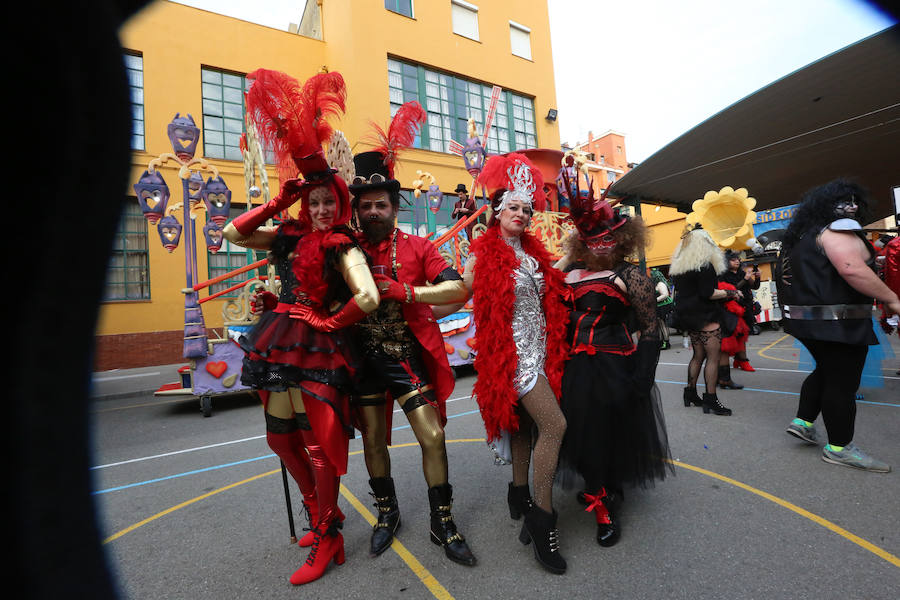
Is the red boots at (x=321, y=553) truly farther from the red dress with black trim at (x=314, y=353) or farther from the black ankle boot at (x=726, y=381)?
the black ankle boot at (x=726, y=381)

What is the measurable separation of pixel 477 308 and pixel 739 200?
5.89m

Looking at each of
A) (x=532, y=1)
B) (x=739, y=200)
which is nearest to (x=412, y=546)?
(x=739, y=200)

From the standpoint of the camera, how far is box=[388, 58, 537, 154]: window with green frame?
13.9 metres

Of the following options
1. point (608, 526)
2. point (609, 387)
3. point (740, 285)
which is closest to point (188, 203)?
point (609, 387)

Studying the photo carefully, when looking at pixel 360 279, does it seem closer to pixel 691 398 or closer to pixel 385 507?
pixel 385 507

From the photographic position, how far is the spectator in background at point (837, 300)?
2.96 m

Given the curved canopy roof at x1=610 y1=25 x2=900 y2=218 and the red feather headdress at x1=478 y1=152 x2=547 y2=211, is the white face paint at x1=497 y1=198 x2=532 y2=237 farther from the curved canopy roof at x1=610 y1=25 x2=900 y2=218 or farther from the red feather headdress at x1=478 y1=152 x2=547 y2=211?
the curved canopy roof at x1=610 y1=25 x2=900 y2=218

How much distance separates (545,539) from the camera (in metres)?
2.13

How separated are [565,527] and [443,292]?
1.51 metres

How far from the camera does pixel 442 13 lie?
1469 cm

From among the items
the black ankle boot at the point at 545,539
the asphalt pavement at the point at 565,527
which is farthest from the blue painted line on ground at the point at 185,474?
the black ankle boot at the point at 545,539

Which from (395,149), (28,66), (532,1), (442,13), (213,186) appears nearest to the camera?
(28,66)

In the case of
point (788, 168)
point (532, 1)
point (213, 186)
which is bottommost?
point (213, 186)

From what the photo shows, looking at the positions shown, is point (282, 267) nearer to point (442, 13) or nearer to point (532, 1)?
point (442, 13)
